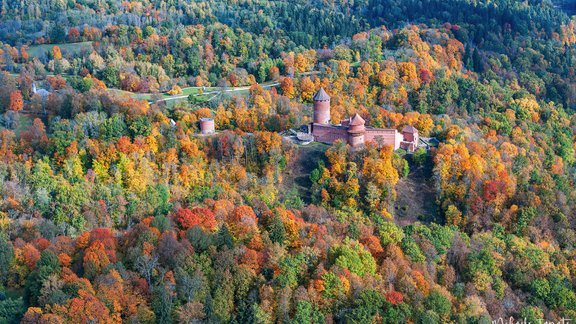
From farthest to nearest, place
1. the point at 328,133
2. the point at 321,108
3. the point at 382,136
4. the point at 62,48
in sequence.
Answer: the point at 62,48 → the point at 321,108 → the point at 328,133 → the point at 382,136

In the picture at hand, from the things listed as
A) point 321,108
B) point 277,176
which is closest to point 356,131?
point 321,108

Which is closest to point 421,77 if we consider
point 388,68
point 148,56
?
point 388,68

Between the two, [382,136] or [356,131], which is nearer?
[356,131]

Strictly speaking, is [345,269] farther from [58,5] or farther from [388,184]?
[58,5]

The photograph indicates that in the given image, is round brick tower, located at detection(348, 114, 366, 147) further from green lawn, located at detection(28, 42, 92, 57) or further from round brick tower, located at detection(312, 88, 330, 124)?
green lawn, located at detection(28, 42, 92, 57)

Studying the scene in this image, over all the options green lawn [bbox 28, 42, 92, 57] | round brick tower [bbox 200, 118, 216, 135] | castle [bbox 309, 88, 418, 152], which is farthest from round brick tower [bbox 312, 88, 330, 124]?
green lawn [bbox 28, 42, 92, 57]

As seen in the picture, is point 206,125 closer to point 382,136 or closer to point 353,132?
point 353,132
